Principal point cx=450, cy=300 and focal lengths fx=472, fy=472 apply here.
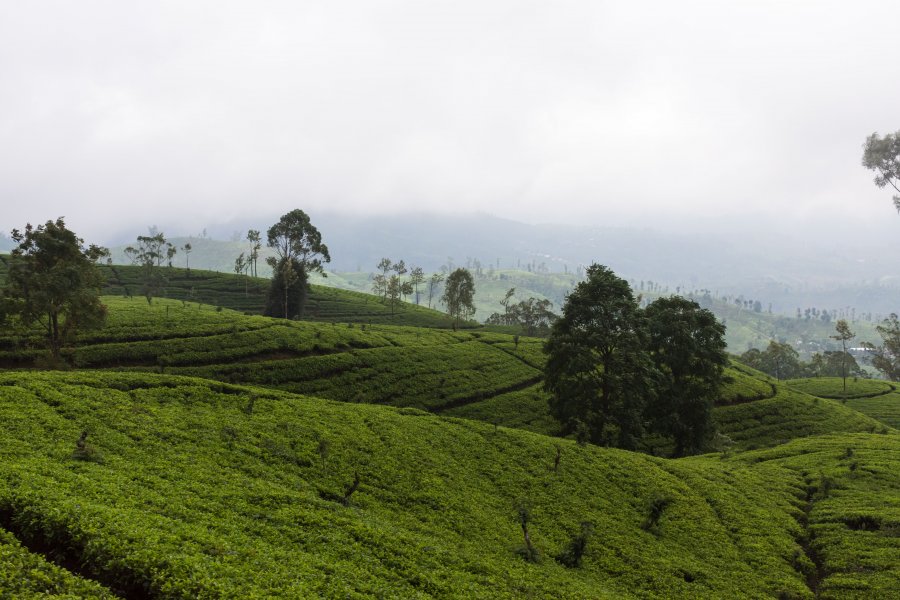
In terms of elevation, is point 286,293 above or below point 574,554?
above

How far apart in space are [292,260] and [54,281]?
70.5m

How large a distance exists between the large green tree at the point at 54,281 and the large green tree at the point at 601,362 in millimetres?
52980

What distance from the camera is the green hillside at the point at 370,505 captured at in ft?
52.2

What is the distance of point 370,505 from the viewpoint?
26.1 meters

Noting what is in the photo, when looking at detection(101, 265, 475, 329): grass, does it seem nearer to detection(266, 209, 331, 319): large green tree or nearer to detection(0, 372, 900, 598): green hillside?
detection(266, 209, 331, 319): large green tree

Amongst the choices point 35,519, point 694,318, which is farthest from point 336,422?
point 694,318

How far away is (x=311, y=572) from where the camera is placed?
55.0 feet

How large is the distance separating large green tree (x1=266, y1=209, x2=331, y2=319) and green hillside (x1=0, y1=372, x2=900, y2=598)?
252ft

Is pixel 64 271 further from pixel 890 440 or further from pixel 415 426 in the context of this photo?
pixel 890 440

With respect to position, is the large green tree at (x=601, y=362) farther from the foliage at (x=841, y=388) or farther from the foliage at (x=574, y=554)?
the foliage at (x=841, y=388)

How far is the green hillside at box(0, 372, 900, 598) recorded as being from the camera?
52.2 feet

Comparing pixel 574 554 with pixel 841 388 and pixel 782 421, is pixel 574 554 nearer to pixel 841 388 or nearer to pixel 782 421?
pixel 782 421

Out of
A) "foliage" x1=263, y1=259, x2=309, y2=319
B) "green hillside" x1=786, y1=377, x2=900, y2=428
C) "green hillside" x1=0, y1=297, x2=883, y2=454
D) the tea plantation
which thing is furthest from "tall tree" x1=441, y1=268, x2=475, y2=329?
the tea plantation

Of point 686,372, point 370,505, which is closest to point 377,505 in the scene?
point 370,505
